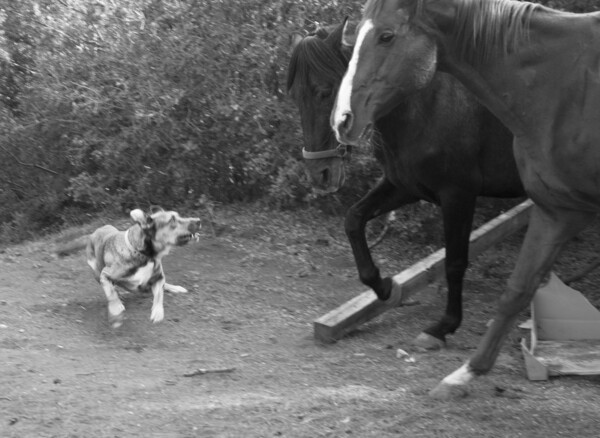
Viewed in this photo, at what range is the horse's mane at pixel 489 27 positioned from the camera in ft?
15.3

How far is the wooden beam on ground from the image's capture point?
6307mm

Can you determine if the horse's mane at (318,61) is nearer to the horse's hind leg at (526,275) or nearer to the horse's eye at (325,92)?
the horse's eye at (325,92)

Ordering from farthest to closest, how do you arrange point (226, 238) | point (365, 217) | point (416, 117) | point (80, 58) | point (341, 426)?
1. point (80, 58)
2. point (226, 238)
3. point (365, 217)
4. point (416, 117)
5. point (341, 426)

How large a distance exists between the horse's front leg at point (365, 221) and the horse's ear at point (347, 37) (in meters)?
1.12

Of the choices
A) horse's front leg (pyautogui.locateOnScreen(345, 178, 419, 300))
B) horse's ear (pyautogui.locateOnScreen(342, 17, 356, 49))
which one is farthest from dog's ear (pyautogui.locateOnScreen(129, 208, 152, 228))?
horse's ear (pyautogui.locateOnScreen(342, 17, 356, 49))

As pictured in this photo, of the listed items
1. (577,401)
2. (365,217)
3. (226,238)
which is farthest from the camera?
(226,238)

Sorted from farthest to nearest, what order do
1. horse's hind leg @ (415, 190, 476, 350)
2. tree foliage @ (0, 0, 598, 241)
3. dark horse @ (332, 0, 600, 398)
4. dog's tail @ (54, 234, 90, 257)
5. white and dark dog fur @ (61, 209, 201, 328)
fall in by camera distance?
tree foliage @ (0, 0, 598, 241), dog's tail @ (54, 234, 90, 257), white and dark dog fur @ (61, 209, 201, 328), horse's hind leg @ (415, 190, 476, 350), dark horse @ (332, 0, 600, 398)

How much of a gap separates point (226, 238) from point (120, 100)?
2.04 m

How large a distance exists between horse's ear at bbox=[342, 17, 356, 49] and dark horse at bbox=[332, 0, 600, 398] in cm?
102

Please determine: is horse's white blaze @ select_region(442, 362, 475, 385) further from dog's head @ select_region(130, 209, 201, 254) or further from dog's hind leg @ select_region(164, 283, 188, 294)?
dog's hind leg @ select_region(164, 283, 188, 294)

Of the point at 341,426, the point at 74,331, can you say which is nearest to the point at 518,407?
the point at 341,426

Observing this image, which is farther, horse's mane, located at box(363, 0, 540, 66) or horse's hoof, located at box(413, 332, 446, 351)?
horse's hoof, located at box(413, 332, 446, 351)

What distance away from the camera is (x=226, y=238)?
9.26m

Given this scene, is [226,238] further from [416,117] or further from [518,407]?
[518,407]
